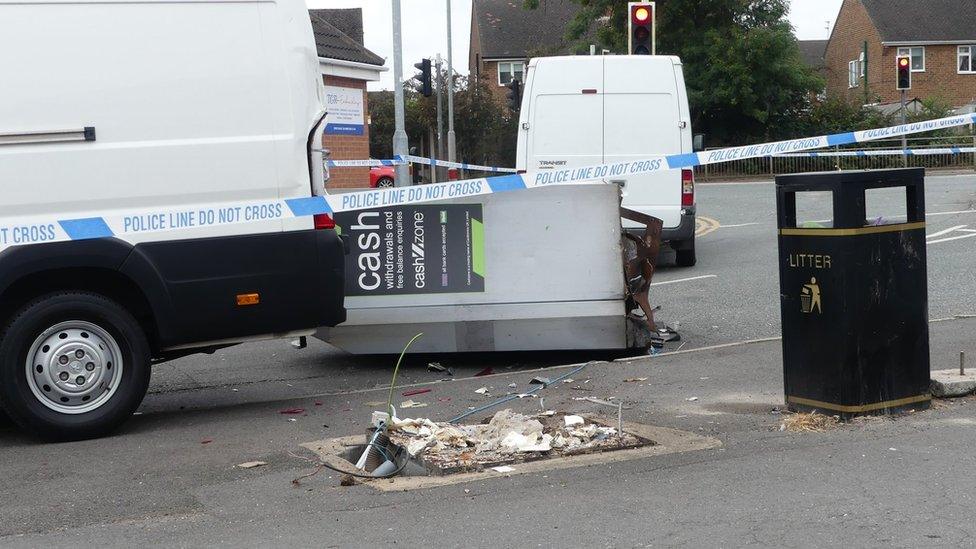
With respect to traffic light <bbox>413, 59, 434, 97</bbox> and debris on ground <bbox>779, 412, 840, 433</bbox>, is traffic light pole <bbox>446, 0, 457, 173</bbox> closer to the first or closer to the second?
traffic light <bbox>413, 59, 434, 97</bbox>

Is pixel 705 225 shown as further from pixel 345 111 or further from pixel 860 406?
pixel 860 406

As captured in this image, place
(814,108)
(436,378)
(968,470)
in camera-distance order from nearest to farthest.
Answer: (968,470) → (436,378) → (814,108)

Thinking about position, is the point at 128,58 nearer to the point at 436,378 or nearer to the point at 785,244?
the point at 436,378

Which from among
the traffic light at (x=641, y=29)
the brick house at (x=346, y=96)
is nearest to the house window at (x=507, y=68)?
the brick house at (x=346, y=96)

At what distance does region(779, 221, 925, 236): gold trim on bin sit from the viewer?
20.2 ft

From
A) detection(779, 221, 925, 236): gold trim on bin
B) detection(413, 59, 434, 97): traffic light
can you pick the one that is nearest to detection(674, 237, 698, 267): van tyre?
detection(779, 221, 925, 236): gold trim on bin

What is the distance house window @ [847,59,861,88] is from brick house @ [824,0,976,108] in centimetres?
112

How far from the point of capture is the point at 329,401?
25.4 feet

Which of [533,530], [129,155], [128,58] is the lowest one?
[533,530]

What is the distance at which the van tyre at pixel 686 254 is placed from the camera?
14.5m

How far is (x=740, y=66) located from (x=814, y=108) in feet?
20.2

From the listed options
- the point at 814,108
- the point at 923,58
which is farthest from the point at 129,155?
the point at 923,58

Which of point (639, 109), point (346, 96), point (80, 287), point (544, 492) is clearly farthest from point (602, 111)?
point (346, 96)

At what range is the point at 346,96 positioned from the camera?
28.7m
